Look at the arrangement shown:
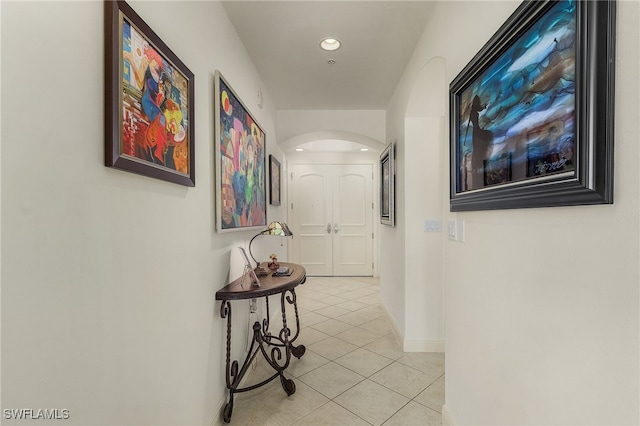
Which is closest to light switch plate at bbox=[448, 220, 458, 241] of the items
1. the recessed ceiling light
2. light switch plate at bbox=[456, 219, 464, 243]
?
light switch plate at bbox=[456, 219, 464, 243]

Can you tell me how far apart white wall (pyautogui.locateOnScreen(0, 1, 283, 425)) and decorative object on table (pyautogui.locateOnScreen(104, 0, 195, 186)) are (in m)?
0.03

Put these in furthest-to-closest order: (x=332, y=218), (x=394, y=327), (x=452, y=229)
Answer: (x=332, y=218) → (x=394, y=327) → (x=452, y=229)

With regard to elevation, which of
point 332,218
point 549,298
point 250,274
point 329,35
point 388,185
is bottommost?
point 250,274

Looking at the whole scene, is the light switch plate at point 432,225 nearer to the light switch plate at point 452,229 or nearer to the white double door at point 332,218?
the light switch plate at point 452,229

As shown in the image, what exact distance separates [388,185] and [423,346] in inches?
66.0

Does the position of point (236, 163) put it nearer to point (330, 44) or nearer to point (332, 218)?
point (330, 44)

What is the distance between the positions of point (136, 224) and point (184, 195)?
Answer: 372 millimetres

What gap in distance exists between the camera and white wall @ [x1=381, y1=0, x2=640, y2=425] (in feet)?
2.23

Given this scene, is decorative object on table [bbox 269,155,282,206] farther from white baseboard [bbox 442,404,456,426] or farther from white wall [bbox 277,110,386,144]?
white baseboard [bbox 442,404,456,426]

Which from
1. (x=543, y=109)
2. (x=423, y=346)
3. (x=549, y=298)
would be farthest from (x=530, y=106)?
(x=423, y=346)

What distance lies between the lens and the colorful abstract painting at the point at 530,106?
2.67 feet

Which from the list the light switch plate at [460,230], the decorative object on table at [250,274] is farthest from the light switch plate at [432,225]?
the decorative object on table at [250,274]

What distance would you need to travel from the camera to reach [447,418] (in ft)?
5.64

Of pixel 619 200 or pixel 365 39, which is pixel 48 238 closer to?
pixel 619 200
